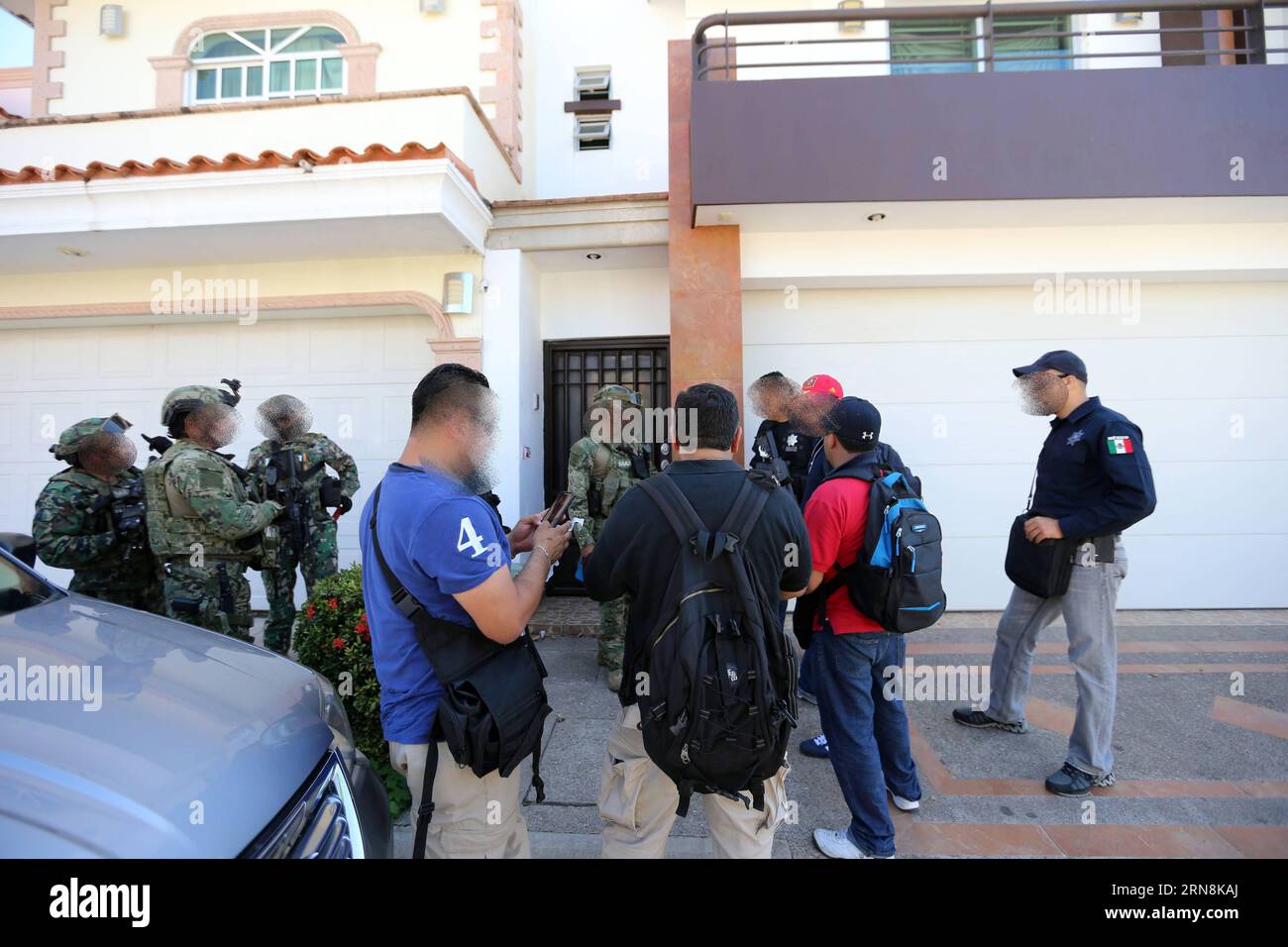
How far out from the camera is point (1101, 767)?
283 cm

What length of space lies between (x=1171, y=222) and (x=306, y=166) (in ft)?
22.8

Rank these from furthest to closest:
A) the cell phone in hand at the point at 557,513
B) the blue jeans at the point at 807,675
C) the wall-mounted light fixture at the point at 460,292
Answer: the wall-mounted light fixture at the point at 460,292 → the blue jeans at the point at 807,675 → the cell phone in hand at the point at 557,513

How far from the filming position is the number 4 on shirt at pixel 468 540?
1.53 metres

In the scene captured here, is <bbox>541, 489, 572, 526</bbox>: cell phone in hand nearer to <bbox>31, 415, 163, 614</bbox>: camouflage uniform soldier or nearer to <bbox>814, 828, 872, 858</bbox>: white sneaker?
<bbox>814, 828, 872, 858</bbox>: white sneaker

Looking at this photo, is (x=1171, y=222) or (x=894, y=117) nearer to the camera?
(x=894, y=117)

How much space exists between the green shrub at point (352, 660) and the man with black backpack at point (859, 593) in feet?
6.17

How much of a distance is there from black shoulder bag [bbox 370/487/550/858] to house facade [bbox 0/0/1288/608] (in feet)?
11.6

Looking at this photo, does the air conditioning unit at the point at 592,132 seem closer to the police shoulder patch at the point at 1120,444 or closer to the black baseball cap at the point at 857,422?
the black baseball cap at the point at 857,422

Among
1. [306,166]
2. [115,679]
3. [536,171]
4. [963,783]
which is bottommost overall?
[963,783]

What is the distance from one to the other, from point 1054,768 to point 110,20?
33.6ft

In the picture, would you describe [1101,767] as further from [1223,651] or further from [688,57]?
[688,57]

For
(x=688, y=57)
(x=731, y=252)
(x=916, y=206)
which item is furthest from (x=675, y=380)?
(x=688, y=57)

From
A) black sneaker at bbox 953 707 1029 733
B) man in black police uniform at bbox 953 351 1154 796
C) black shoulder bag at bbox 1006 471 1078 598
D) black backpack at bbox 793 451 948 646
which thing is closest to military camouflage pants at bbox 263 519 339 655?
black backpack at bbox 793 451 948 646

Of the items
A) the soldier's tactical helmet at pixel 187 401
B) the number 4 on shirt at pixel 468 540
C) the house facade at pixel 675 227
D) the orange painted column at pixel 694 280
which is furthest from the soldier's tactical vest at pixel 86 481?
the orange painted column at pixel 694 280
